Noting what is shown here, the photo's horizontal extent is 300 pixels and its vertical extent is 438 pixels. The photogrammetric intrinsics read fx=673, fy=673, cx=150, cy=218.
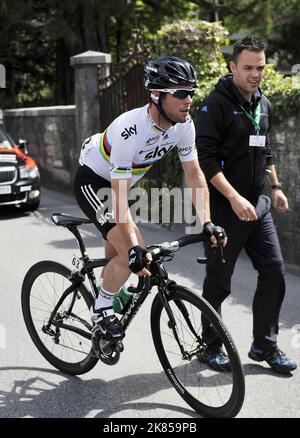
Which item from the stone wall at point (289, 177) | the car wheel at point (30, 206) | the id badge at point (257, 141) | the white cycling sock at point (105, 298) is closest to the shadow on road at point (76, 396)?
the white cycling sock at point (105, 298)

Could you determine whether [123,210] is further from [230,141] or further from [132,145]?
[230,141]

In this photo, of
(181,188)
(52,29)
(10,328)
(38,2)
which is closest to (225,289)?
(10,328)

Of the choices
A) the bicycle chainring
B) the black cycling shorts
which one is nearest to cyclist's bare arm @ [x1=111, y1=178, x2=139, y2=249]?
the black cycling shorts

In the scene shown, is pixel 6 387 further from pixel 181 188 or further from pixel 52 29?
pixel 52 29

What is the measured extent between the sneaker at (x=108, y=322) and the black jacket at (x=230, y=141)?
1.05 metres

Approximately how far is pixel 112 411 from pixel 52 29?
1379cm

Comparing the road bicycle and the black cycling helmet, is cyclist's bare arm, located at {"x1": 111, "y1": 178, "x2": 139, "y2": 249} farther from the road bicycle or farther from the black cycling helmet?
the black cycling helmet

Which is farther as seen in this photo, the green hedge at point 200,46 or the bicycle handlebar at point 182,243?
the green hedge at point 200,46

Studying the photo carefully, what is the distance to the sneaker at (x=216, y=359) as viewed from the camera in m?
3.84

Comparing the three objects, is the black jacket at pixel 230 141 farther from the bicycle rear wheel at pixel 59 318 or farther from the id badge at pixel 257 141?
the bicycle rear wheel at pixel 59 318

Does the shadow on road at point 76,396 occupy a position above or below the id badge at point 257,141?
below

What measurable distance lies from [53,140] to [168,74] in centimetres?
1117

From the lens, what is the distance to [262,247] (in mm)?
4398

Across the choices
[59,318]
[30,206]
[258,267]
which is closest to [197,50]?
[30,206]
